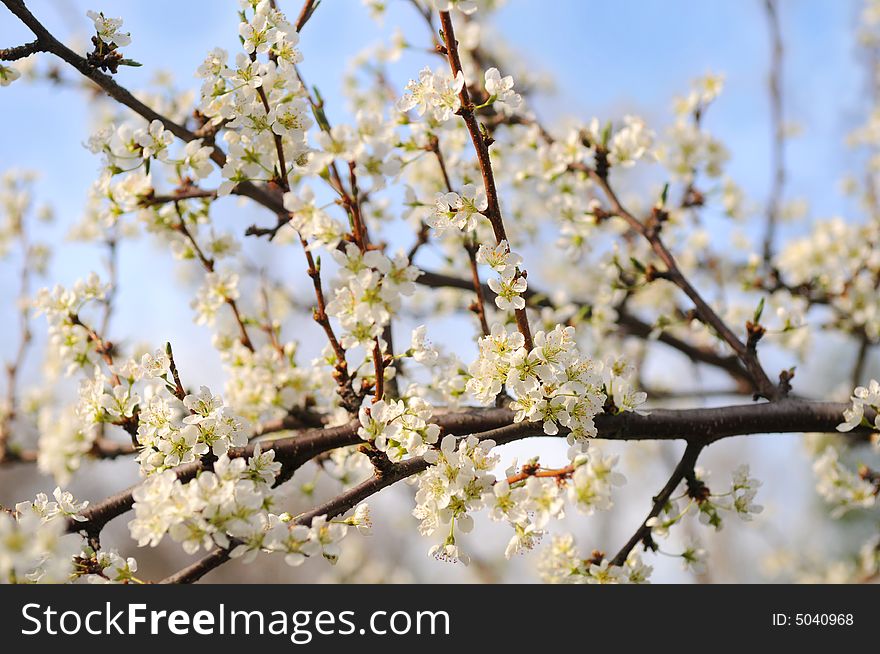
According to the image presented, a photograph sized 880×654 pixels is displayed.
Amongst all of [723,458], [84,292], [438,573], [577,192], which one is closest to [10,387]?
[84,292]

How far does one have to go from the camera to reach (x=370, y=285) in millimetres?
1536

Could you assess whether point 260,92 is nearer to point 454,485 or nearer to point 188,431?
point 188,431

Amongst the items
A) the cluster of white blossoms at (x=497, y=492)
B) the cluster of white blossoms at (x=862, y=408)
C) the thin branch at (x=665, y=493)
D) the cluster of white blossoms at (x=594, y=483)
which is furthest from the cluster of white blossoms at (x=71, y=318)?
the cluster of white blossoms at (x=862, y=408)

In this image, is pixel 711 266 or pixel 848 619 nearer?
pixel 848 619

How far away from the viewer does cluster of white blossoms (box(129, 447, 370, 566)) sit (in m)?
1.47

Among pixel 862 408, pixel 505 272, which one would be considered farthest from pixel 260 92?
pixel 862 408

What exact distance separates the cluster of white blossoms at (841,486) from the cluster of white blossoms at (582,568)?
49.0 inches

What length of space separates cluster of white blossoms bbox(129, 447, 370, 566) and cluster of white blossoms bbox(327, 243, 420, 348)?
409mm

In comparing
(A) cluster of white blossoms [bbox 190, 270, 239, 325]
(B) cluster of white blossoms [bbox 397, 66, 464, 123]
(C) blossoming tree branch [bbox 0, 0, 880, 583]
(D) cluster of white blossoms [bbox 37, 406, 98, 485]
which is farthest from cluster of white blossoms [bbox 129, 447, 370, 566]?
(D) cluster of white blossoms [bbox 37, 406, 98, 485]

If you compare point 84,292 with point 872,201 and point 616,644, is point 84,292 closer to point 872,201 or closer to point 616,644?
point 616,644

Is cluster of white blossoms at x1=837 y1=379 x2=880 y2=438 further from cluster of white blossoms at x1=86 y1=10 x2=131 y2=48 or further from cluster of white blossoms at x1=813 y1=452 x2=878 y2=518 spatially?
cluster of white blossoms at x1=86 y1=10 x2=131 y2=48

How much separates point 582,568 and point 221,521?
1119 mm

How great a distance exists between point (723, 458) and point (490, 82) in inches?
545

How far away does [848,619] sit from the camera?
236 cm
